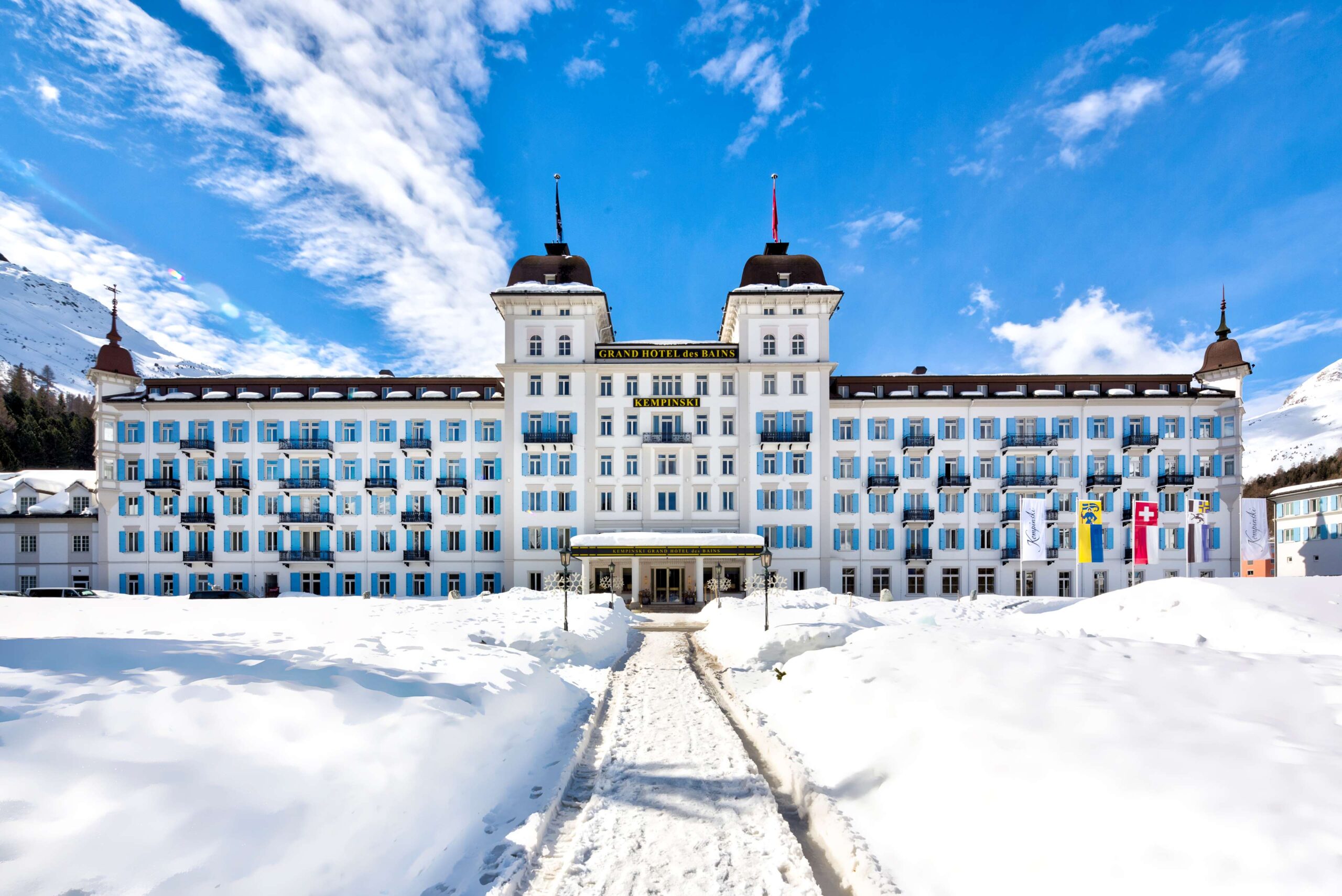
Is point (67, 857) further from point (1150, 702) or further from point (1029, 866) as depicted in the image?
point (1150, 702)

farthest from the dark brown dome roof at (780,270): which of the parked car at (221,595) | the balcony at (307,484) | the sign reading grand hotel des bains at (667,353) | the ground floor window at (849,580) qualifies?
the parked car at (221,595)

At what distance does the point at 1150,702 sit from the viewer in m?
7.93

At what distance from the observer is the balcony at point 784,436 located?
38844mm

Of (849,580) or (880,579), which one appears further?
(880,579)

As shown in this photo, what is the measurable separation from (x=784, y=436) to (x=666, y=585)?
13.3 m

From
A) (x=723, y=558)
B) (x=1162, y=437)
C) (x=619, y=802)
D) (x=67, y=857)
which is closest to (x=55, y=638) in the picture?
(x=67, y=857)

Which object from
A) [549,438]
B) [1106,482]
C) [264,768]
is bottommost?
[264,768]

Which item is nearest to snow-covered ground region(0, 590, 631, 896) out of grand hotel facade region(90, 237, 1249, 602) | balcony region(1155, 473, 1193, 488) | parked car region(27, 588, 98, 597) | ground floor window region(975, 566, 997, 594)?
grand hotel facade region(90, 237, 1249, 602)

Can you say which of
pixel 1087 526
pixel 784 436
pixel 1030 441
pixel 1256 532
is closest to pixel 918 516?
pixel 1030 441

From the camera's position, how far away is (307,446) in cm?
3969

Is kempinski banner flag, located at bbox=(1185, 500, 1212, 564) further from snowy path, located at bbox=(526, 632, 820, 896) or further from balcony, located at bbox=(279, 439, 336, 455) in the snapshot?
balcony, located at bbox=(279, 439, 336, 455)

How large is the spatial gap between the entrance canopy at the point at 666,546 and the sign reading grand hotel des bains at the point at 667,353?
12.6 meters

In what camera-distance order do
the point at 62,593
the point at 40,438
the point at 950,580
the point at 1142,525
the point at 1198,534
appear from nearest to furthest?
the point at 1142,525 < the point at 1198,534 < the point at 62,593 < the point at 950,580 < the point at 40,438

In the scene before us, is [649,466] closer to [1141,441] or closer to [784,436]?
[784,436]
